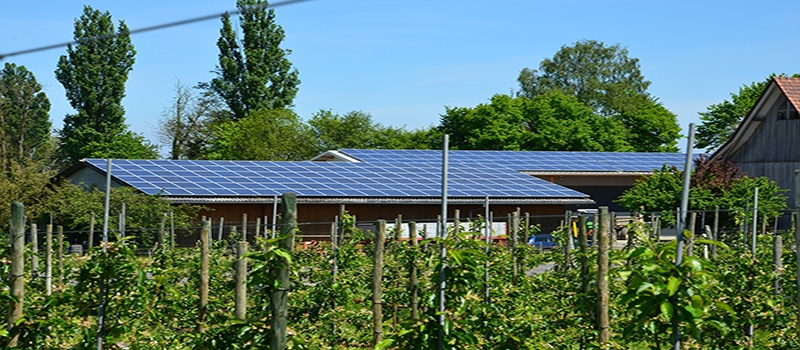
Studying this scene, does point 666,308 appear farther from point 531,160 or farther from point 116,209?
point 531,160

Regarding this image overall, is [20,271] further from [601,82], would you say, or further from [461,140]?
[601,82]

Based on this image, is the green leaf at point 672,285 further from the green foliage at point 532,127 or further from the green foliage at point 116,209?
the green foliage at point 532,127

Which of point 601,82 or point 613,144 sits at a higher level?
point 601,82

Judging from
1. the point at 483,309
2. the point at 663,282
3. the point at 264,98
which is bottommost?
the point at 483,309

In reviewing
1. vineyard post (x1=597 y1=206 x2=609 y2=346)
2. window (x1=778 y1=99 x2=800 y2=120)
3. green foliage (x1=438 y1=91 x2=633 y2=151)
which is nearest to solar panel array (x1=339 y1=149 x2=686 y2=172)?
window (x1=778 y1=99 x2=800 y2=120)

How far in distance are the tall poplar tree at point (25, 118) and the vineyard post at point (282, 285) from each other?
56654mm

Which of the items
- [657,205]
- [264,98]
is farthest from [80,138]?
[657,205]

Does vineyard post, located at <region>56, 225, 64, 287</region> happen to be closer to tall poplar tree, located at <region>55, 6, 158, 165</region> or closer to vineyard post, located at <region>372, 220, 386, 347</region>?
vineyard post, located at <region>372, 220, 386, 347</region>

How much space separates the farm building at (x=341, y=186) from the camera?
3247 centimetres

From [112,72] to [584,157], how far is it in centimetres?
2480

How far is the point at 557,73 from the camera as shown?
81500mm

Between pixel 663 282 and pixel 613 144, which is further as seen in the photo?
pixel 613 144

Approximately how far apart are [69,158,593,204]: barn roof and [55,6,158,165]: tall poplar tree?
841 inches

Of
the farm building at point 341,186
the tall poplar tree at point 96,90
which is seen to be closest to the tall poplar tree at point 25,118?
the tall poplar tree at point 96,90
